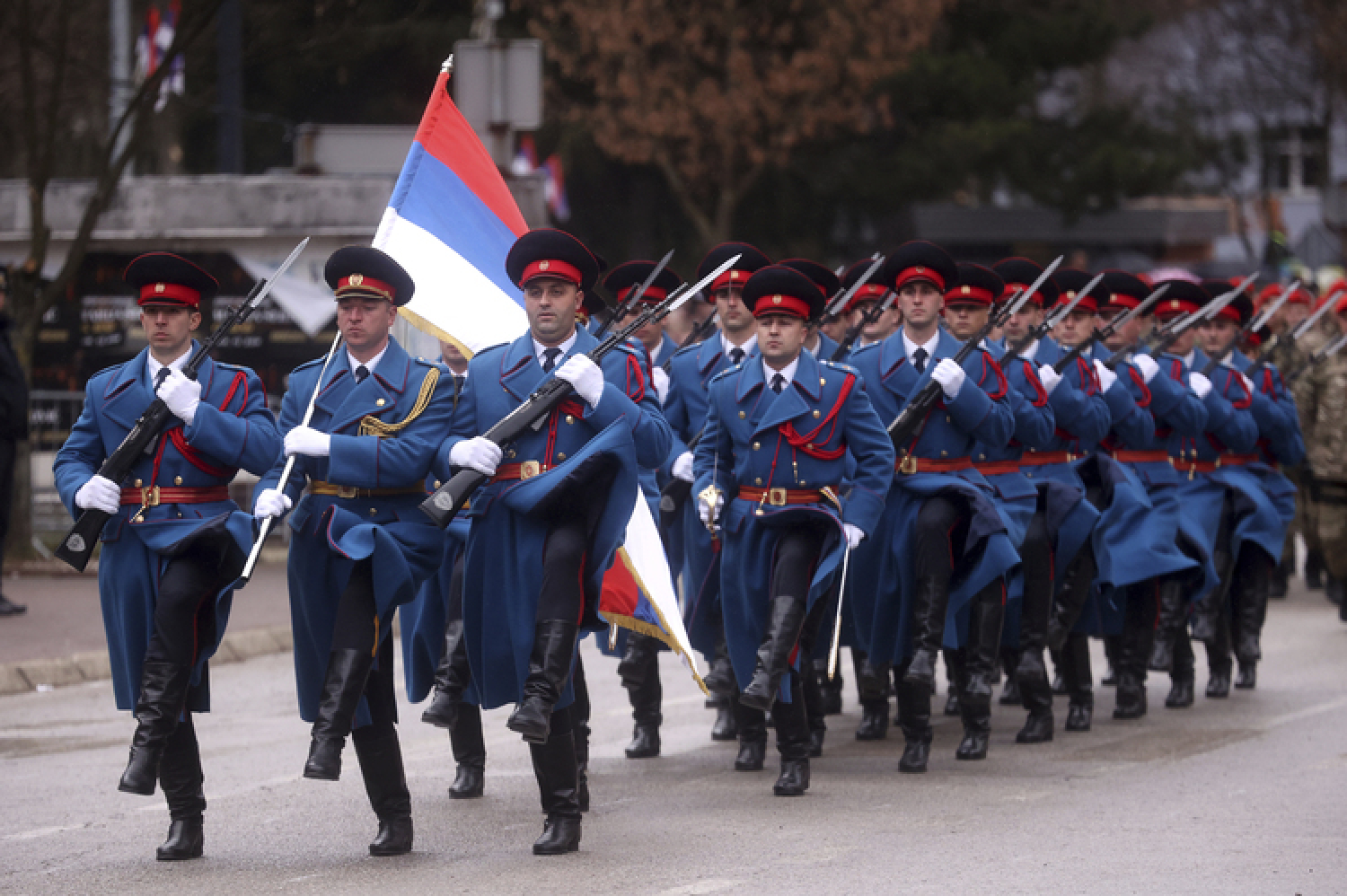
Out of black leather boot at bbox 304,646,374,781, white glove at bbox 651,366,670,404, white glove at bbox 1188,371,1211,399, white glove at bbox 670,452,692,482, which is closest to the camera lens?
black leather boot at bbox 304,646,374,781

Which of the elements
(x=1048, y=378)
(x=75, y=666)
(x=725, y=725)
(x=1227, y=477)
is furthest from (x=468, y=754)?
(x=1227, y=477)

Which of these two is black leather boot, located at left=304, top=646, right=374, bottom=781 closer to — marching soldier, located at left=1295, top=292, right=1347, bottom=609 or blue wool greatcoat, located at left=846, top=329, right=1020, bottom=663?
blue wool greatcoat, located at left=846, top=329, right=1020, bottom=663

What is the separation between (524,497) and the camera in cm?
745

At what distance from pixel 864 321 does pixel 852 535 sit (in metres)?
2.54

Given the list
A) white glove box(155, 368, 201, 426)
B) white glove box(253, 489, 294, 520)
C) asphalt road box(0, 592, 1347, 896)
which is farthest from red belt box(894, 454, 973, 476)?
white glove box(155, 368, 201, 426)

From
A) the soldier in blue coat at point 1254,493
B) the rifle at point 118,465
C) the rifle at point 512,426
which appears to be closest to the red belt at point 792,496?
the rifle at point 512,426

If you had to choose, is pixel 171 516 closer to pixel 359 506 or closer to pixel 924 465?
pixel 359 506

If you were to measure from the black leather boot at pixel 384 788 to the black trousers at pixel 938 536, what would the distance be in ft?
9.49

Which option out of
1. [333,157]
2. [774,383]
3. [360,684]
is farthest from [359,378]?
[333,157]

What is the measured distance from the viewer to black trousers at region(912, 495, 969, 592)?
30.8 feet

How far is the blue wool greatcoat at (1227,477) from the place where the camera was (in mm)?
11835

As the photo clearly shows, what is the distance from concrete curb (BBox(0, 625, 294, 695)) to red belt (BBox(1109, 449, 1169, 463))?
15.2 ft

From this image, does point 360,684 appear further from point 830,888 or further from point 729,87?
point 729,87

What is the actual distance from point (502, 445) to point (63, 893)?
2.05 m
